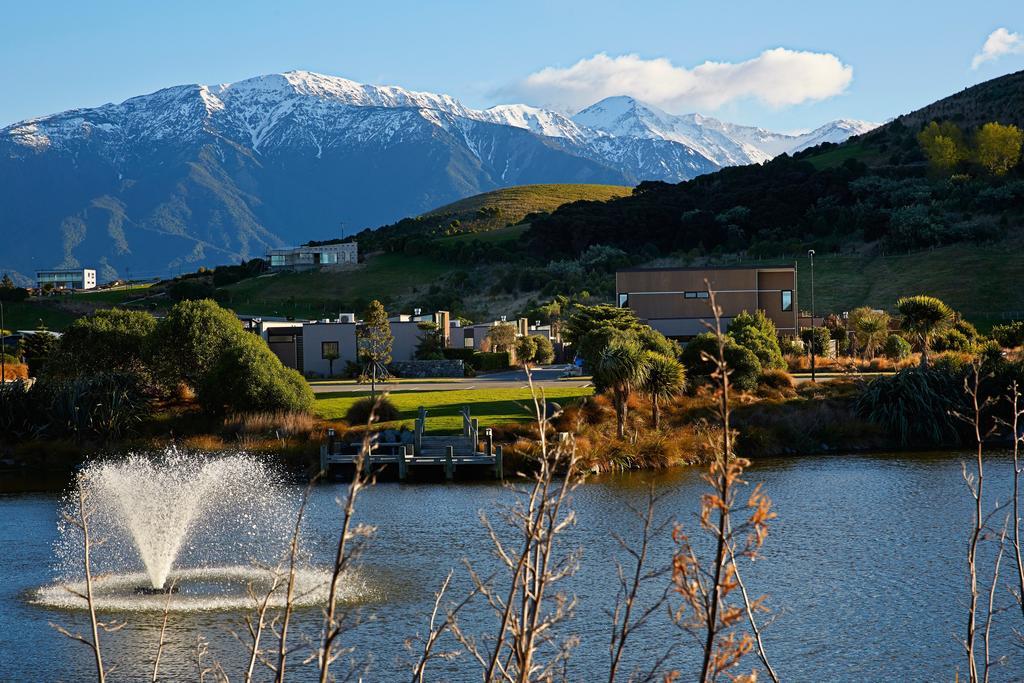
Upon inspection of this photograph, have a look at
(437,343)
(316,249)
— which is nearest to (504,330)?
(437,343)

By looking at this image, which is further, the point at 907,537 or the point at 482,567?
the point at 907,537

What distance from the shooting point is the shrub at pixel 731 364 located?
152ft

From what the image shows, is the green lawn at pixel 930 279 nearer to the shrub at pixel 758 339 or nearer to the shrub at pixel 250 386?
the shrub at pixel 758 339

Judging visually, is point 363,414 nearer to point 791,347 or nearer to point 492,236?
point 791,347

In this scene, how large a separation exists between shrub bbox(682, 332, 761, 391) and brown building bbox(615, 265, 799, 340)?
21996 mm

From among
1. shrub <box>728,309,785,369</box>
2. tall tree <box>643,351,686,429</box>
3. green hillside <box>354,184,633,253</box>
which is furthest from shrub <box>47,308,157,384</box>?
green hillside <box>354,184,633,253</box>

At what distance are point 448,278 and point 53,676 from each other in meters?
95.9

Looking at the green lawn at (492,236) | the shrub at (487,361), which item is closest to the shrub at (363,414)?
the shrub at (487,361)

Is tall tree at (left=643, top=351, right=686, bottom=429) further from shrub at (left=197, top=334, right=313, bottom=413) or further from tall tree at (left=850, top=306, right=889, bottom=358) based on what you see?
tall tree at (left=850, top=306, right=889, bottom=358)

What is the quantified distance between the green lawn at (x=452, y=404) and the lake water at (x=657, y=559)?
6.63 metres

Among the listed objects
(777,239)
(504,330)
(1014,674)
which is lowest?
(1014,674)

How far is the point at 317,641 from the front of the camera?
63.5 ft

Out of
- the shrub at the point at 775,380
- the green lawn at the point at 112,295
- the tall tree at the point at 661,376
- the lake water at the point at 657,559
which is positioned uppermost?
the green lawn at the point at 112,295

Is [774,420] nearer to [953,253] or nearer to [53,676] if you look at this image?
[53,676]
